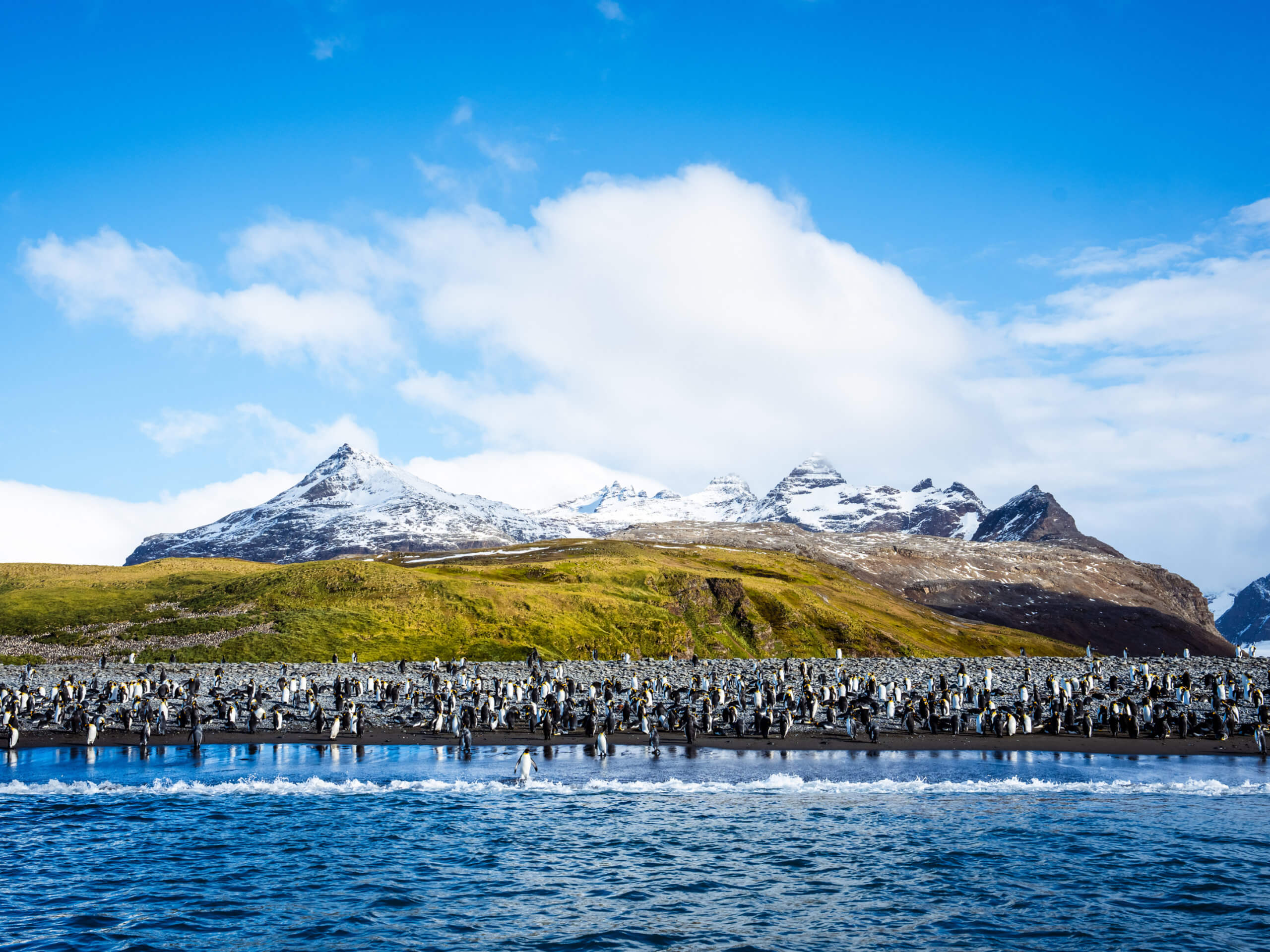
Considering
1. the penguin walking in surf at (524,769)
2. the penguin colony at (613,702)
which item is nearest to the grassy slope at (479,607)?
the penguin colony at (613,702)

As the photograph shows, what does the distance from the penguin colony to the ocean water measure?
6.91m

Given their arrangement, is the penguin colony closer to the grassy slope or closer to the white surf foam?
the white surf foam

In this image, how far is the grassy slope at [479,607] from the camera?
84375 millimetres

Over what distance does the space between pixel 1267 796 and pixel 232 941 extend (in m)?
40.1

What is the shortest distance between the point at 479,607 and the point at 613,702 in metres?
39.6


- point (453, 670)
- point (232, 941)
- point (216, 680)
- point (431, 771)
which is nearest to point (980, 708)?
point (431, 771)

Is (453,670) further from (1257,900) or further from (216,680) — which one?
(1257,900)

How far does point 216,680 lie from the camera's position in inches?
2525

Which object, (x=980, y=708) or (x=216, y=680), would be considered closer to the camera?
(x=980, y=708)

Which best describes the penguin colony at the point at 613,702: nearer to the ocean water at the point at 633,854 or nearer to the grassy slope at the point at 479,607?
the ocean water at the point at 633,854

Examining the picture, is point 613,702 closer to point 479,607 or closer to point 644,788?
point 644,788

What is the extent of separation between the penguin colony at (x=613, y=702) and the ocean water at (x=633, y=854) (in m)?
6.91

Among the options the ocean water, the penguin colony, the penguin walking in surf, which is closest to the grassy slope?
the penguin colony

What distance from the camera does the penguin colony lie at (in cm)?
5169
